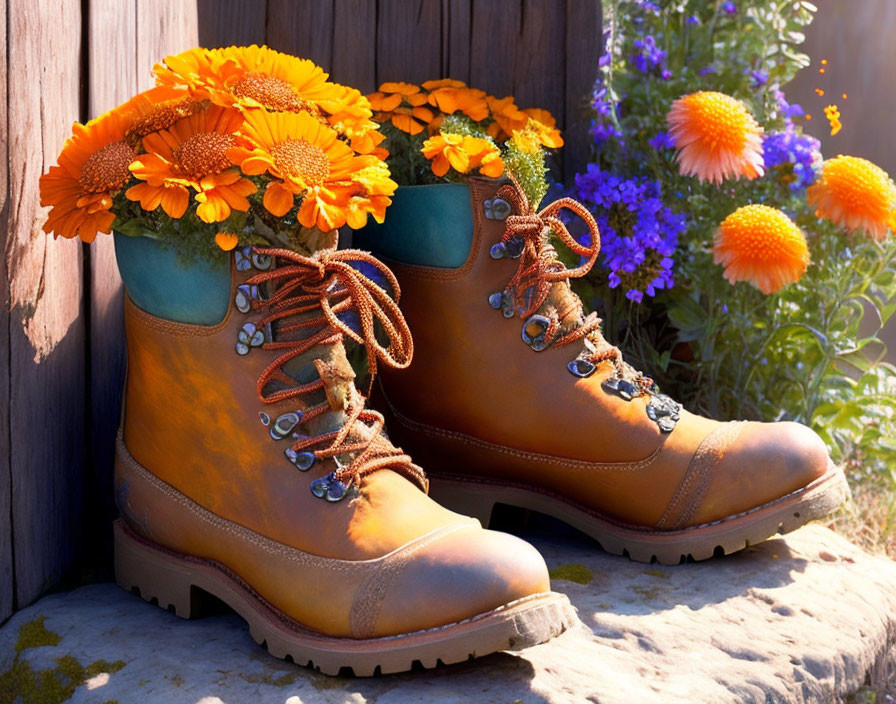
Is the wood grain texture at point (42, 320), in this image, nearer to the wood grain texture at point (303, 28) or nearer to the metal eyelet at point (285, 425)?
the metal eyelet at point (285, 425)

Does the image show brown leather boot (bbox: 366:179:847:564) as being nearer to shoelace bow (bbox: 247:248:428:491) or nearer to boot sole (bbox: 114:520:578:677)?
shoelace bow (bbox: 247:248:428:491)

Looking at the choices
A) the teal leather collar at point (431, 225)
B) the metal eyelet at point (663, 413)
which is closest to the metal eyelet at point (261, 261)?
the teal leather collar at point (431, 225)

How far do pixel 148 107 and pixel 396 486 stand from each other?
722 mm

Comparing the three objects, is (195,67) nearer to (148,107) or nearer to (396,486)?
(148,107)

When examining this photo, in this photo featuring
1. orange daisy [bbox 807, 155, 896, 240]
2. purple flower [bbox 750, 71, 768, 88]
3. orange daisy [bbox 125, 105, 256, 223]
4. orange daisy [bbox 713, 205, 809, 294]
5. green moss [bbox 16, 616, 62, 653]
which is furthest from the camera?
purple flower [bbox 750, 71, 768, 88]

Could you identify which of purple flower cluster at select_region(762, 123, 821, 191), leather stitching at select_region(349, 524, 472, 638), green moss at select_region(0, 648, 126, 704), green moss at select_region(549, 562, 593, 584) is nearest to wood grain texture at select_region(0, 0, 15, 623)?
green moss at select_region(0, 648, 126, 704)

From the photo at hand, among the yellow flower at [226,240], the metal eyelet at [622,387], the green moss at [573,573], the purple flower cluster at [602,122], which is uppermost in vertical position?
the purple flower cluster at [602,122]

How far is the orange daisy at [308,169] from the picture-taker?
4.87ft

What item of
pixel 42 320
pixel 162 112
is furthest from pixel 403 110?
pixel 42 320

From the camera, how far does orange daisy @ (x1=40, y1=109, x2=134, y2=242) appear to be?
4.96 ft

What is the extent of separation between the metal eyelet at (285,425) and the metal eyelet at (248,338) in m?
0.12

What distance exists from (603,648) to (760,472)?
0.48m

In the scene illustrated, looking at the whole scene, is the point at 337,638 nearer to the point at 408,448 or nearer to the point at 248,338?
the point at 248,338

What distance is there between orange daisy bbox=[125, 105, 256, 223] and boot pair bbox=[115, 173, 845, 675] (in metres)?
0.10
